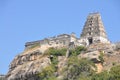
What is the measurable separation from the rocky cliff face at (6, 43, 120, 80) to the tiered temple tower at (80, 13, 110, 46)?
2454 millimetres

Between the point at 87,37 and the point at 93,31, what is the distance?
2328mm

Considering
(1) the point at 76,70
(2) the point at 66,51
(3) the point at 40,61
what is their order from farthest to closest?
(2) the point at 66,51 → (3) the point at 40,61 → (1) the point at 76,70

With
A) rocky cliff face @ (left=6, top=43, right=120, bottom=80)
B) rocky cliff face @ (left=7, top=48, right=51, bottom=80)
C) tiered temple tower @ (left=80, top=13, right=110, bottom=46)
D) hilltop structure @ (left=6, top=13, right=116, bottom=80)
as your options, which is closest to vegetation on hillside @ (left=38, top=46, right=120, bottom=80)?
hilltop structure @ (left=6, top=13, right=116, bottom=80)

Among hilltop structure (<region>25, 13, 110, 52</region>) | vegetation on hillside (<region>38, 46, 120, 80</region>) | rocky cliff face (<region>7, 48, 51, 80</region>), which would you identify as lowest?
vegetation on hillside (<region>38, 46, 120, 80</region>)

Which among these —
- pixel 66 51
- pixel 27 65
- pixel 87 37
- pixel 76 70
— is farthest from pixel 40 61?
pixel 87 37

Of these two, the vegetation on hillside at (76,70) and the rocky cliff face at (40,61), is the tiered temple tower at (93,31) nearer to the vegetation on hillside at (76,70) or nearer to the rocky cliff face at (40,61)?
the rocky cliff face at (40,61)

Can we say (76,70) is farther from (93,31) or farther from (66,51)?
(93,31)

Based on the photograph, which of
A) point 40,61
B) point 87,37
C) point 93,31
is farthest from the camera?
point 93,31

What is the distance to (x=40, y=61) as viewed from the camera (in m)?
82.3

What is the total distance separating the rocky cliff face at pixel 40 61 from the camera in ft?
253

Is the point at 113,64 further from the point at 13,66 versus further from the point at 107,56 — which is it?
the point at 13,66

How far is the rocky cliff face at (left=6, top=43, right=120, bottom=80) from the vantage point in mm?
77250

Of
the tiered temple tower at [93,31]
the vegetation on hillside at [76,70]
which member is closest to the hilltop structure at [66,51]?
the tiered temple tower at [93,31]

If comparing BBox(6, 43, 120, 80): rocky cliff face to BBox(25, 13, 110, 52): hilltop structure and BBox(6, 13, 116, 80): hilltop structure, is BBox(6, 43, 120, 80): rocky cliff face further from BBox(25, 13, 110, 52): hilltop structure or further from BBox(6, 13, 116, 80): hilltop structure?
BBox(25, 13, 110, 52): hilltop structure
